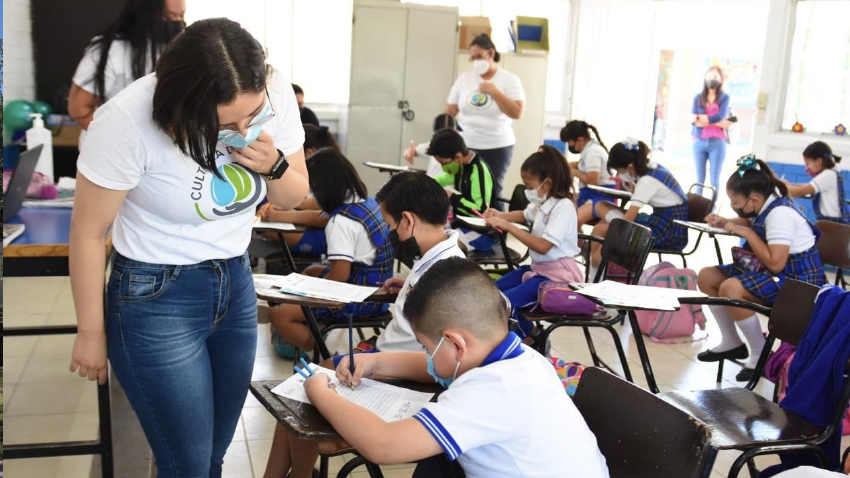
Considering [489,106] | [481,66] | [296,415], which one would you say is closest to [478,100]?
[489,106]

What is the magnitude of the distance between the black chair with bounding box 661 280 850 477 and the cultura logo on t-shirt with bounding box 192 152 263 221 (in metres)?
1.08

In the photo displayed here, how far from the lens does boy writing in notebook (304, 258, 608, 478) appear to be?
1.31 meters

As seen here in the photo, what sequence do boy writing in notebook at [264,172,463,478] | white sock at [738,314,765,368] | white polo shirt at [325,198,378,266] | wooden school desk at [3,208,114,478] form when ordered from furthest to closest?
white sock at [738,314,765,368] < white polo shirt at [325,198,378,266] < boy writing in notebook at [264,172,463,478] < wooden school desk at [3,208,114,478]

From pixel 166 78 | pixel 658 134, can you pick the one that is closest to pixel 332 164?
pixel 166 78

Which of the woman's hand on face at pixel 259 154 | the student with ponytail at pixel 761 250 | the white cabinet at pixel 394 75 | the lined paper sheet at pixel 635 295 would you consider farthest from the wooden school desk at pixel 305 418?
the white cabinet at pixel 394 75

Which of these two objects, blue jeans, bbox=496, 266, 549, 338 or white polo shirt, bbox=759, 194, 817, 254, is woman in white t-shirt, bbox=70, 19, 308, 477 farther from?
white polo shirt, bbox=759, 194, 817, 254

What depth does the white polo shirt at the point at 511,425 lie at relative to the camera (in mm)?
1305

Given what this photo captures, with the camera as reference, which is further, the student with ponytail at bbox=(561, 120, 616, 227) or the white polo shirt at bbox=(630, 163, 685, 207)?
the student with ponytail at bbox=(561, 120, 616, 227)

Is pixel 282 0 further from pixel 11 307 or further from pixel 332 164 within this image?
pixel 332 164

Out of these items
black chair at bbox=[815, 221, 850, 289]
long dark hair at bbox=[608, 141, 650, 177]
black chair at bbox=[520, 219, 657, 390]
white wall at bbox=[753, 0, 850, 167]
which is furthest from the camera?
white wall at bbox=[753, 0, 850, 167]

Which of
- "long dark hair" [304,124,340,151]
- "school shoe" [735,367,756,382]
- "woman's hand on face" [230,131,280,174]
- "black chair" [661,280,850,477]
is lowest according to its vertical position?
"school shoe" [735,367,756,382]

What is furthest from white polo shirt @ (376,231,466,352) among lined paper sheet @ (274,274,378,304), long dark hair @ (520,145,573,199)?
long dark hair @ (520,145,573,199)

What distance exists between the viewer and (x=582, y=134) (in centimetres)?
571

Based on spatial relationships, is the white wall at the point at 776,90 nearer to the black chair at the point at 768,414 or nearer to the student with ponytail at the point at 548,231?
the student with ponytail at the point at 548,231
